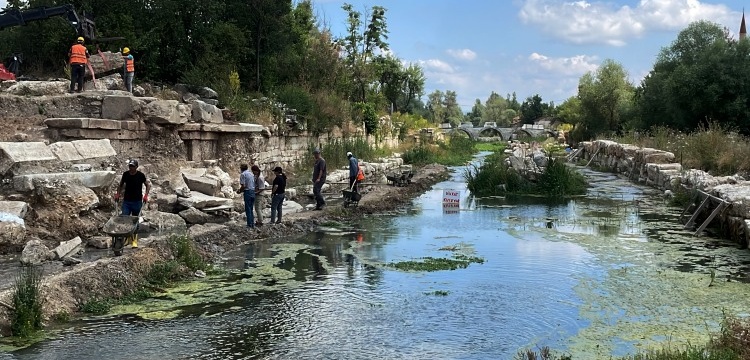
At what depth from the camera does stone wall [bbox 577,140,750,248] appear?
14211mm

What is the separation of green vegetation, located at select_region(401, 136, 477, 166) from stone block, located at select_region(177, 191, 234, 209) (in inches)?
888

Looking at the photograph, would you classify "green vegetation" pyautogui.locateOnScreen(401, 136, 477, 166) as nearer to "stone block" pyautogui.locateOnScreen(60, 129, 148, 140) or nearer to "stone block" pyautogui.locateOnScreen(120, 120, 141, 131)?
"stone block" pyautogui.locateOnScreen(120, 120, 141, 131)

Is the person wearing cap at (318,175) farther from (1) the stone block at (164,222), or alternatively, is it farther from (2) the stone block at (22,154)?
(2) the stone block at (22,154)

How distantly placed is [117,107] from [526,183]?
1302 cm

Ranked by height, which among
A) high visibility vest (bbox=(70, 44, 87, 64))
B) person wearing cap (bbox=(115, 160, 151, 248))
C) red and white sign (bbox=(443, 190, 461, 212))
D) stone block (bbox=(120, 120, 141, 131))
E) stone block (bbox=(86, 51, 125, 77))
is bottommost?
red and white sign (bbox=(443, 190, 461, 212))

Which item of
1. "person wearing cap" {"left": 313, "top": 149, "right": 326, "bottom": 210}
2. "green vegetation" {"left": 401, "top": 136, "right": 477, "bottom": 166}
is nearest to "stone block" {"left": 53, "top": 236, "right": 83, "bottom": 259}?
"person wearing cap" {"left": 313, "top": 149, "right": 326, "bottom": 210}

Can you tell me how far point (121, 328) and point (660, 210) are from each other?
51.3ft

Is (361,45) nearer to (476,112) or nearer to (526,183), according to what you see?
(526,183)

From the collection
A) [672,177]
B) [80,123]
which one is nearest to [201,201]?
[80,123]

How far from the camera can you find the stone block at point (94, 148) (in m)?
15.5

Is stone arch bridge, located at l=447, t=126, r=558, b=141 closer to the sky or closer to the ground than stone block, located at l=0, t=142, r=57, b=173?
closer to the sky

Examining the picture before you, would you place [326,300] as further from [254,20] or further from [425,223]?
[254,20]

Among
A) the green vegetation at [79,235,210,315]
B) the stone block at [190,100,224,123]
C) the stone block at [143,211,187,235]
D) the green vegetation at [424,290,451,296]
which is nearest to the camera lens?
the green vegetation at [79,235,210,315]

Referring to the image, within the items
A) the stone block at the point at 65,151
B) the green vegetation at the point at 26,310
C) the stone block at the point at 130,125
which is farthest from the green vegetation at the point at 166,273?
the stone block at the point at 130,125
